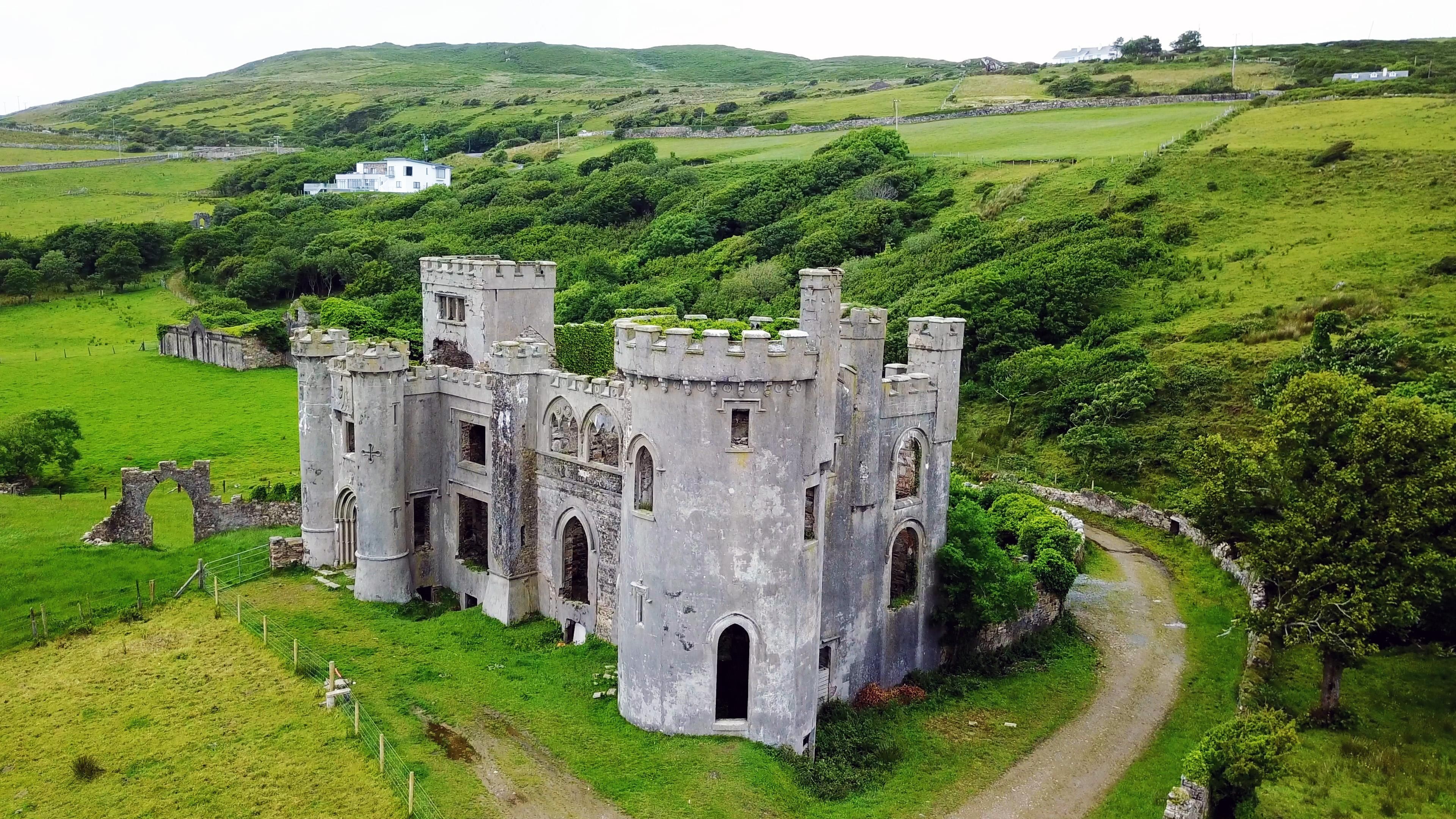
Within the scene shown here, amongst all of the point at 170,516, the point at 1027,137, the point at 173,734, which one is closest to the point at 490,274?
the point at 173,734

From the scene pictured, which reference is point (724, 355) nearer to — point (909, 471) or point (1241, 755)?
point (909, 471)

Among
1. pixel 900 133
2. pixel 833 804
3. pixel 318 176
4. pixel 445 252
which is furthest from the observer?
pixel 318 176

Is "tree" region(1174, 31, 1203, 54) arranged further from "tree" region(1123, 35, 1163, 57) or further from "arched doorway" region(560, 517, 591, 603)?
"arched doorway" region(560, 517, 591, 603)

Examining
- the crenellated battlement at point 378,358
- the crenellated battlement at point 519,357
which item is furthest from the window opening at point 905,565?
the crenellated battlement at point 378,358

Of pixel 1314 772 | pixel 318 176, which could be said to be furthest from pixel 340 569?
pixel 318 176

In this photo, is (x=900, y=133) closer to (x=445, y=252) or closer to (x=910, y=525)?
(x=445, y=252)

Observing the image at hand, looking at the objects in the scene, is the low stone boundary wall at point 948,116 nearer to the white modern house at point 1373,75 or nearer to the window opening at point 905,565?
the white modern house at point 1373,75

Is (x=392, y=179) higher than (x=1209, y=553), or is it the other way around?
(x=392, y=179)
